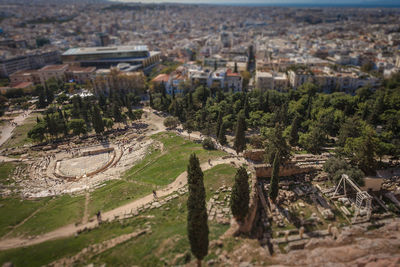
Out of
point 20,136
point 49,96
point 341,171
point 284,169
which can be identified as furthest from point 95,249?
point 49,96

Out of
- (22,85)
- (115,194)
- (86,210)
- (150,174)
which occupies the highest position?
(22,85)

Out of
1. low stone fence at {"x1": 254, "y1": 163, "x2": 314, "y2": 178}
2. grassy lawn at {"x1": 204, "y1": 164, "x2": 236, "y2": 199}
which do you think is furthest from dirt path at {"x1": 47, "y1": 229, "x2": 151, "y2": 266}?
low stone fence at {"x1": 254, "y1": 163, "x2": 314, "y2": 178}

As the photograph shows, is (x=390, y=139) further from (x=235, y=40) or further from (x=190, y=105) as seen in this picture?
(x=235, y=40)

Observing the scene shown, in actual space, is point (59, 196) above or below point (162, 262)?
below

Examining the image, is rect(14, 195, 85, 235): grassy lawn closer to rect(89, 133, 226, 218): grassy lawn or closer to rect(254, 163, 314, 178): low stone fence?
rect(89, 133, 226, 218): grassy lawn

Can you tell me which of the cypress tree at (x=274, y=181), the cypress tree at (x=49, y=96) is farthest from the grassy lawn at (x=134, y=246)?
the cypress tree at (x=49, y=96)

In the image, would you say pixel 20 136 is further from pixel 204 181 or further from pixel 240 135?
pixel 240 135

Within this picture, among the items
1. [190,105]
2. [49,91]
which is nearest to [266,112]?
[190,105]
